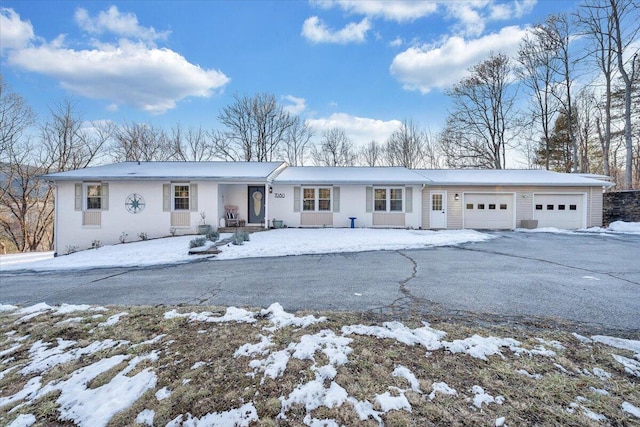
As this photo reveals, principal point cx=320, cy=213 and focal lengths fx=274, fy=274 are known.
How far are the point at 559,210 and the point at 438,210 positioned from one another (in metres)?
6.60

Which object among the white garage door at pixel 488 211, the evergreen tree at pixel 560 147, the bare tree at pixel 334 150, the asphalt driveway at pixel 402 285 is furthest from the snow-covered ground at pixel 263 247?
the bare tree at pixel 334 150

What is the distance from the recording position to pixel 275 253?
9.16 metres

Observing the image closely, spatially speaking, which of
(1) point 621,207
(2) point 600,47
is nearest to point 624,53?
(2) point 600,47

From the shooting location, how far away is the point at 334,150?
2955 cm

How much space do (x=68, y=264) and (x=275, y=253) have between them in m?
6.51

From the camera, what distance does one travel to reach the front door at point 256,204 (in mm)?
14508

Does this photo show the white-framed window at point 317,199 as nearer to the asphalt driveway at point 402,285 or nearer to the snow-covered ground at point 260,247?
the snow-covered ground at point 260,247

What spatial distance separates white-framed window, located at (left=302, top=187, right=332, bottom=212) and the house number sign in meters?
7.77

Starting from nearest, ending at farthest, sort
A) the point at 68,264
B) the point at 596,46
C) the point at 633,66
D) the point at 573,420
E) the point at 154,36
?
the point at 573,420 → the point at 68,264 → the point at 154,36 → the point at 633,66 → the point at 596,46

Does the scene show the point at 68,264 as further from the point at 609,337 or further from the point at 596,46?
the point at 596,46

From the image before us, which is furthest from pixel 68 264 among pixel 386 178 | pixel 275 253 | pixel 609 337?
pixel 386 178

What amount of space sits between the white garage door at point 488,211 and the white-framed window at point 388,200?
3.81 metres

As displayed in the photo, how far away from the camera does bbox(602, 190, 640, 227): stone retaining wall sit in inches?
587

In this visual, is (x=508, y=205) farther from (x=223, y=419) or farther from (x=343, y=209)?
(x=223, y=419)
